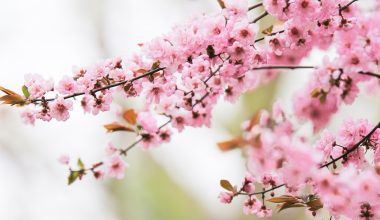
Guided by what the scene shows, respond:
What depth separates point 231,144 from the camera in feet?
4.98

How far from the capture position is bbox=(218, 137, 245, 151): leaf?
4.90 ft

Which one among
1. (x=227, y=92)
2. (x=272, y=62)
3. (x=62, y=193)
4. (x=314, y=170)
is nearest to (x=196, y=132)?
(x=62, y=193)

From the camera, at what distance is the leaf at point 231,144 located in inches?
58.8

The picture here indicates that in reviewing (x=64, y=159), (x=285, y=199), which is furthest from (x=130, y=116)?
(x=285, y=199)

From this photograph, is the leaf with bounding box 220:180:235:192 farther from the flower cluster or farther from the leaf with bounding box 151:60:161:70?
the leaf with bounding box 151:60:161:70

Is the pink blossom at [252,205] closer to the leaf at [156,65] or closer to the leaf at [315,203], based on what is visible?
the leaf at [315,203]

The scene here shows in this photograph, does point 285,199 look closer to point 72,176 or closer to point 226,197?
point 226,197

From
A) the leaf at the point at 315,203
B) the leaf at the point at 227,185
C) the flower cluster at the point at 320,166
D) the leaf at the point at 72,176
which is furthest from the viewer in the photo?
the leaf at the point at 72,176

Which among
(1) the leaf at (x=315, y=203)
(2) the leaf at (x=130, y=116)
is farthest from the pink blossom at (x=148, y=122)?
(1) the leaf at (x=315, y=203)

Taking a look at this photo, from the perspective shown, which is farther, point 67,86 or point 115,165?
point 115,165

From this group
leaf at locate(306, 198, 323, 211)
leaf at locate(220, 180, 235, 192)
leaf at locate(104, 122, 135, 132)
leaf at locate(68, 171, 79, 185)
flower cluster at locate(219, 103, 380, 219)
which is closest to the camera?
flower cluster at locate(219, 103, 380, 219)

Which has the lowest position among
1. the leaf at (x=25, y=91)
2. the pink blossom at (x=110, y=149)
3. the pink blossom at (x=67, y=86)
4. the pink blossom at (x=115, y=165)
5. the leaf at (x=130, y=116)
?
the leaf at (x=25, y=91)

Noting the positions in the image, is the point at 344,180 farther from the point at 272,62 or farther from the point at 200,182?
the point at 200,182

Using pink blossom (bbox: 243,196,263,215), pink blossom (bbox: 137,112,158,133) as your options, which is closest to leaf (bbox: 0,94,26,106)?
pink blossom (bbox: 137,112,158,133)
